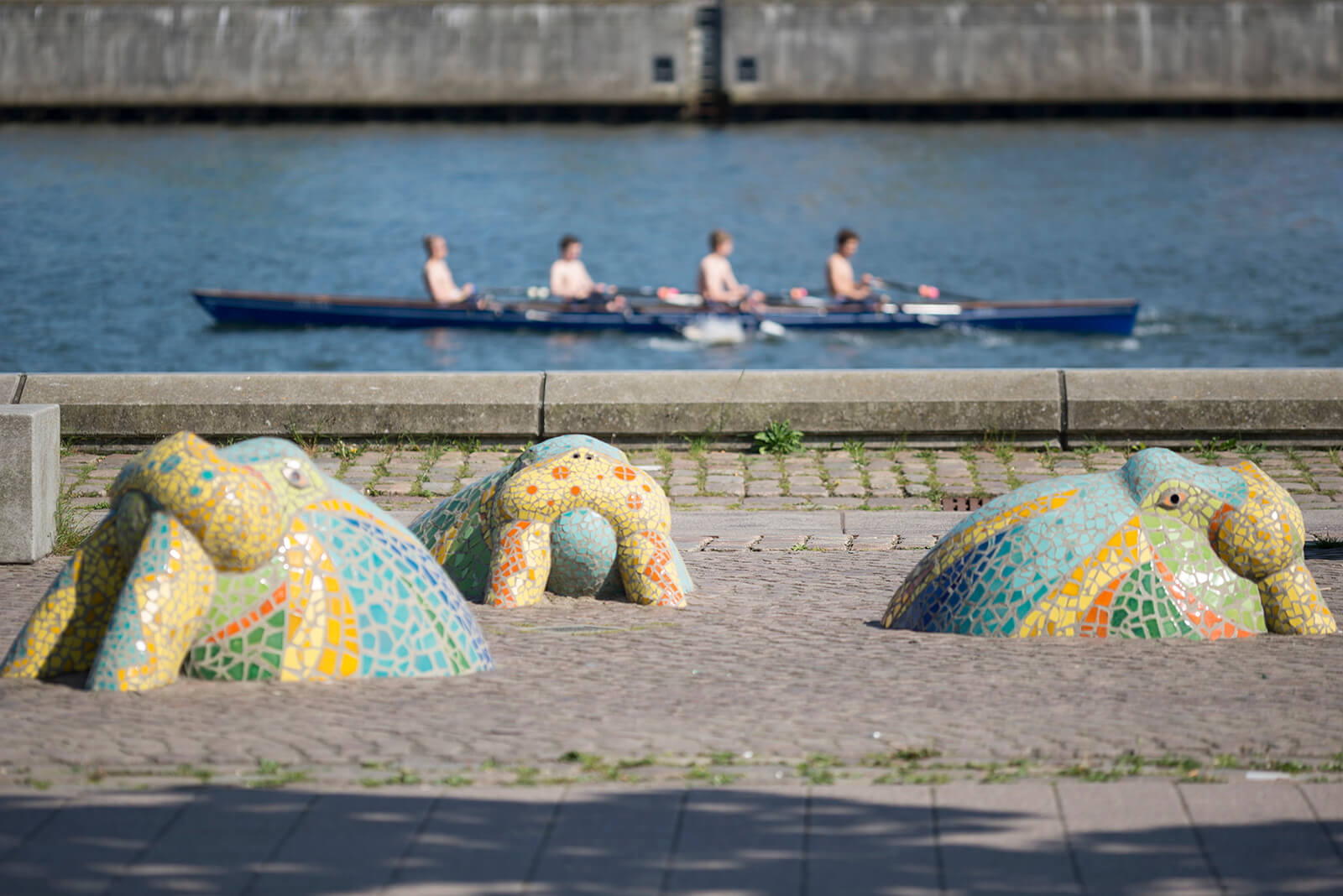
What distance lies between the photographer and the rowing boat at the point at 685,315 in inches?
962

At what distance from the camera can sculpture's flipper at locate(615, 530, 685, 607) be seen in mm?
7164

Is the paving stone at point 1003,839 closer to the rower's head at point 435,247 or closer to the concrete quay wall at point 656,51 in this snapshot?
the rower's head at point 435,247

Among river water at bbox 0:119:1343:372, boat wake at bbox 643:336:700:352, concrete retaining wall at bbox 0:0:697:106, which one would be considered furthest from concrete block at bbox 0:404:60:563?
concrete retaining wall at bbox 0:0:697:106

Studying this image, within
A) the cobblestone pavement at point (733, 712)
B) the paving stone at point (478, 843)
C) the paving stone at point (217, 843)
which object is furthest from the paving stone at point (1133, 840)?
the paving stone at point (217, 843)

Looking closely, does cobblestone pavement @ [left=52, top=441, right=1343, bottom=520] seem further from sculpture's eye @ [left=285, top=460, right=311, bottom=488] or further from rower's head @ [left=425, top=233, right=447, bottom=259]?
rower's head @ [left=425, top=233, right=447, bottom=259]

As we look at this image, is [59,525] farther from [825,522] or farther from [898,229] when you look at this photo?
[898,229]

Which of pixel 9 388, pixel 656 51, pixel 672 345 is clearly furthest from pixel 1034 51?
pixel 9 388

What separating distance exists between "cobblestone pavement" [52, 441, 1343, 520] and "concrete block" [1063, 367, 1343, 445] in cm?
14

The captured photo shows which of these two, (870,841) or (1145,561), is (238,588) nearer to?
(870,841)

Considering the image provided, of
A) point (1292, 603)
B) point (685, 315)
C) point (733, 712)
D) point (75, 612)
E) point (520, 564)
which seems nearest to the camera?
point (733, 712)

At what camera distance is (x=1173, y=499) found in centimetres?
638

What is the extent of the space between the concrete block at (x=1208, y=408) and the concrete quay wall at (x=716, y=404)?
1 centimetres

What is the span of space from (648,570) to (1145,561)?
206 cm

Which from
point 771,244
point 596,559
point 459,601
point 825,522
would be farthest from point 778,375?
point 771,244
